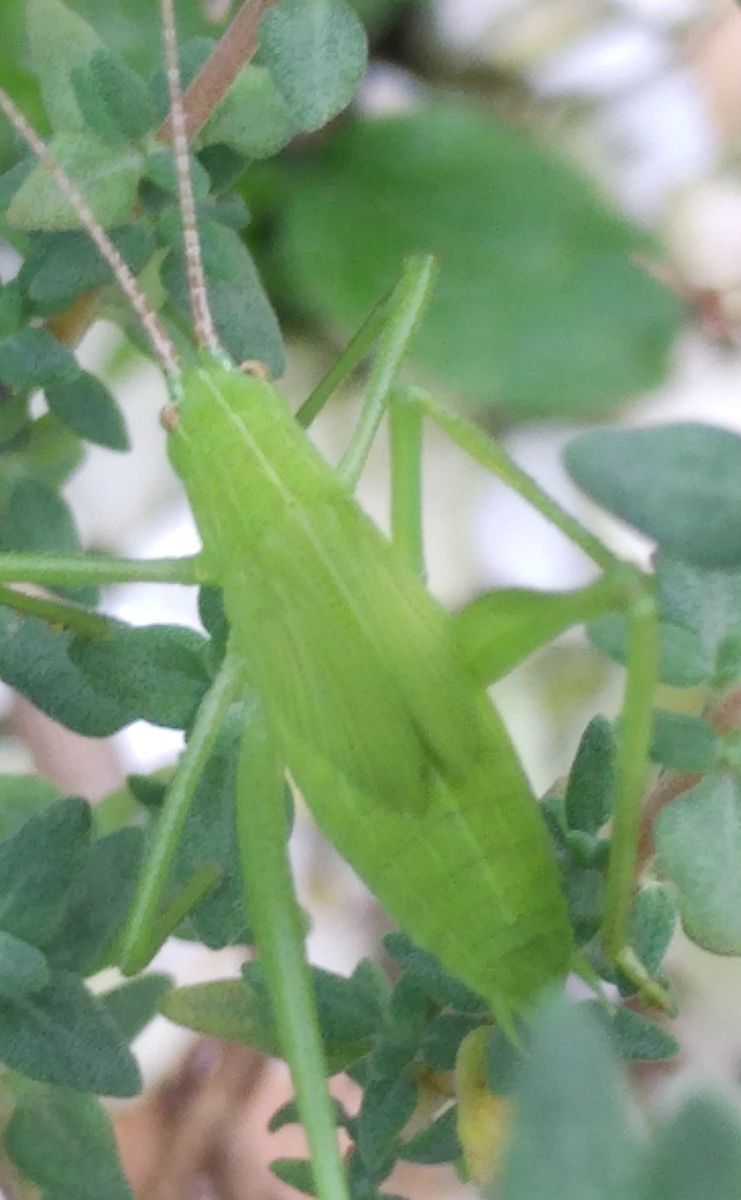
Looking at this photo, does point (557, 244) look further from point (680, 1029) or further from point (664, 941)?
point (664, 941)

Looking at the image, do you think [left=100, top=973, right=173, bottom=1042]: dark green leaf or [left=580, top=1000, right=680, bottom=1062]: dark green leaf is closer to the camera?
[left=580, top=1000, right=680, bottom=1062]: dark green leaf

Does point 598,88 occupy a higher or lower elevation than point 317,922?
higher

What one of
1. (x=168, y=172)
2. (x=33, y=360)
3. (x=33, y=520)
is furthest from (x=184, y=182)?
(x=33, y=520)

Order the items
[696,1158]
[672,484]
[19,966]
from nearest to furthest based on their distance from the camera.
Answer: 1. [696,1158]
2. [672,484]
3. [19,966]

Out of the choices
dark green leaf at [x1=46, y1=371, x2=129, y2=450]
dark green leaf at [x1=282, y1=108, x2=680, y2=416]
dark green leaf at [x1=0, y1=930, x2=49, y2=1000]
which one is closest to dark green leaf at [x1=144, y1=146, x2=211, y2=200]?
dark green leaf at [x1=46, y1=371, x2=129, y2=450]

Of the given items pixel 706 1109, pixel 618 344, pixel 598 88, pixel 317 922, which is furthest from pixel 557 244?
pixel 706 1109

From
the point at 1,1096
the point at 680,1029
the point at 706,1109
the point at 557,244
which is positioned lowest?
the point at 680,1029

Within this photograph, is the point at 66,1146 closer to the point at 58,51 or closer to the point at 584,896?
the point at 584,896

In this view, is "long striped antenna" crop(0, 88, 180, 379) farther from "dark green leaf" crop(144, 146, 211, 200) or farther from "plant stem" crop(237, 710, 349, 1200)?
"plant stem" crop(237, 710, 349, 1200)
